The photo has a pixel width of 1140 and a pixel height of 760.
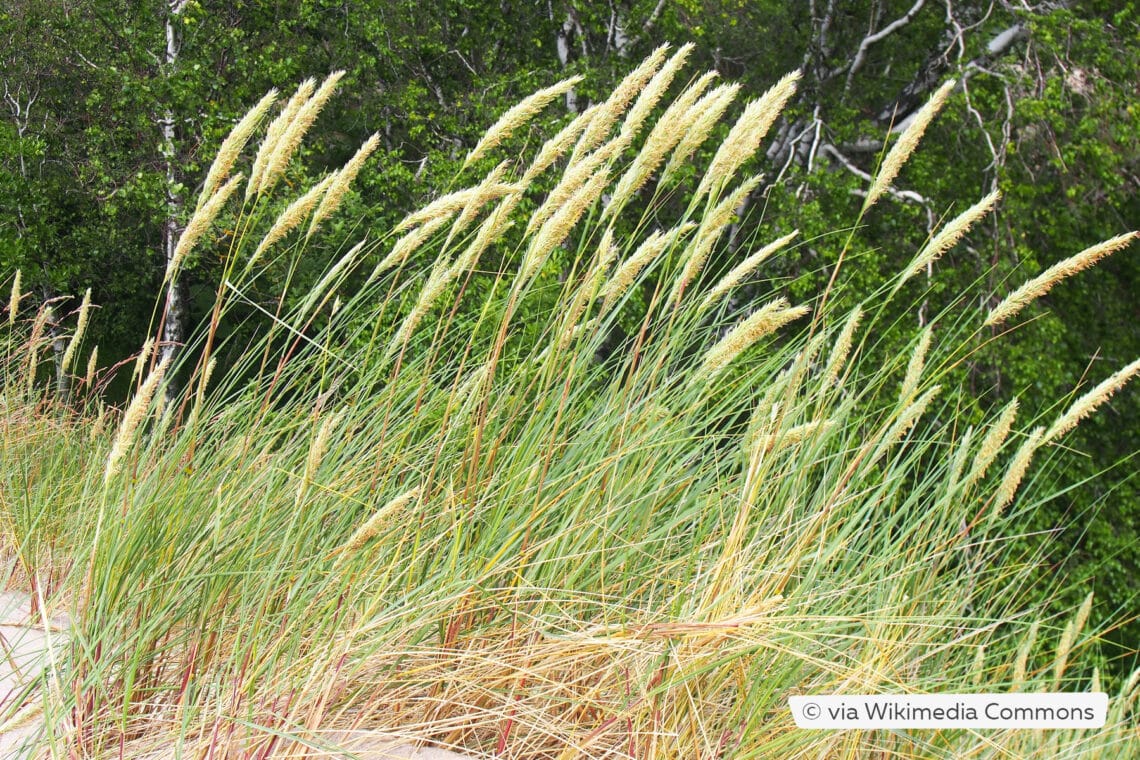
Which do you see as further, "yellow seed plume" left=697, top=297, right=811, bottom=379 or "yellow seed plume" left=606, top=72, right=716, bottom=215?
"yellow seed plume" left=606, top=72, right=716, bottom=215

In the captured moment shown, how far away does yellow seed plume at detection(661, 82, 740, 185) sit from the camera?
6.62ft

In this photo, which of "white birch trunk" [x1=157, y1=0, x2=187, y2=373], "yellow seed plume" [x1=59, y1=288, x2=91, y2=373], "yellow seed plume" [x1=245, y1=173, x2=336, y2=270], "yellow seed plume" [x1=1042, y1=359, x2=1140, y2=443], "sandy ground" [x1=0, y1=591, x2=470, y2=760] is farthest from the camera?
"white birch trunk" [x1=157, y1=0, x2=187, y2=373]

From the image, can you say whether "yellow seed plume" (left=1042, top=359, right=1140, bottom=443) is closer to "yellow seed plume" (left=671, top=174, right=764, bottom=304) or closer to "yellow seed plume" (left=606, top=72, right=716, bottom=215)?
"yellow seed plume" (left=671, top=174, right=764, bottom=304)

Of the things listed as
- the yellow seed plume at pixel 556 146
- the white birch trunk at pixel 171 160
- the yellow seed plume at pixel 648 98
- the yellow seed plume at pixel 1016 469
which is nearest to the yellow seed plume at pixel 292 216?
the yellow seed plume at pixel 556 146

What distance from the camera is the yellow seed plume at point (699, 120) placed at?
2.02 metres

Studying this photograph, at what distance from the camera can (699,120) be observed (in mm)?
2086

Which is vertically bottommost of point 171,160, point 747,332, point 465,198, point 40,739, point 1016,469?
point 171,160

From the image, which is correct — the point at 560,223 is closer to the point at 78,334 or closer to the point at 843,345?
the point at 843,345

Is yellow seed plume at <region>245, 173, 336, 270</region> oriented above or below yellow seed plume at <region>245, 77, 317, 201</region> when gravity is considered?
below

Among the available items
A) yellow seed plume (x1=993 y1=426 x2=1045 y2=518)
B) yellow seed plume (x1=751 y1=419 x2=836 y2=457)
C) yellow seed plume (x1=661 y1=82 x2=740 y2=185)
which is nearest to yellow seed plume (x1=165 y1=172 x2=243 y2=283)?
yellow seed plume (x1=661 y1=82 x2=740 y2=185)

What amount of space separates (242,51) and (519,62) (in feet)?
8.87

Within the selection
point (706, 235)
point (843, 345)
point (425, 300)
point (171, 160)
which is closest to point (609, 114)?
point (706, 235)

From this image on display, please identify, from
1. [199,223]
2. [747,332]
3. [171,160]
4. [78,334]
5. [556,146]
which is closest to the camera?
[747,332]

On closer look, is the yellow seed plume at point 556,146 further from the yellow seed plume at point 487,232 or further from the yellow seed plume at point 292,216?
the yellow seed plume at point 292,216
